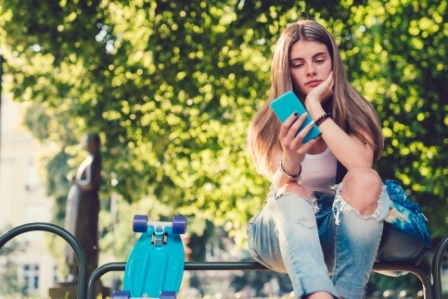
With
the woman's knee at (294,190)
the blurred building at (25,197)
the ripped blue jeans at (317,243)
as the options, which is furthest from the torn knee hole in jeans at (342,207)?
the blurred building at (25,197)

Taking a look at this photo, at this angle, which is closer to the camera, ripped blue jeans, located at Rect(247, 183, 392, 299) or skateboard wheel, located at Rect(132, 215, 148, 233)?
ripped blue jeans, located at Rect(247, 183, 392, 299)

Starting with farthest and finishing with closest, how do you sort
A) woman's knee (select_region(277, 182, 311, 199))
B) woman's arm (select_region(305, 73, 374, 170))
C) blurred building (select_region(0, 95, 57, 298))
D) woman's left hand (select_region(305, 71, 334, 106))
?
blurred building (select_region(0, 95, 57, 298))
woman's left hand (select_region(305, 71, 334, 106))
woman's arm (select_region(305, 73, 374, 170))
woman's knee (select_region(277, 182, 311, 199))

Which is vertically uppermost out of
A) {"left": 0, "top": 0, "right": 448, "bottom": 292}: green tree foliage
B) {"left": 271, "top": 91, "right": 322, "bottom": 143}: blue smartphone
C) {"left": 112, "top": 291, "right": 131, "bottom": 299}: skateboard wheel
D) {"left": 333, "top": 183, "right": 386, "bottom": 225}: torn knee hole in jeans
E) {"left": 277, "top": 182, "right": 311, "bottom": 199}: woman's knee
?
{"left": 0, "top": 0, "right": 448, "bottom": 292}: green tree foliage

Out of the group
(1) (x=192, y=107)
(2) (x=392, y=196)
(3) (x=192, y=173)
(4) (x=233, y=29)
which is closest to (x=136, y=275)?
(2) (x=392, y=196)

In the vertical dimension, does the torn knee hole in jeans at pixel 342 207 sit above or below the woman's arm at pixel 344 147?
below

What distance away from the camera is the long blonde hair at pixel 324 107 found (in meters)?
2.93

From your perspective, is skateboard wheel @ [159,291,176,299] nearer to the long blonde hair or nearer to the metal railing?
the metal railing

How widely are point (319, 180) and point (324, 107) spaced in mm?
333

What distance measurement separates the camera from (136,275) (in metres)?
2.72

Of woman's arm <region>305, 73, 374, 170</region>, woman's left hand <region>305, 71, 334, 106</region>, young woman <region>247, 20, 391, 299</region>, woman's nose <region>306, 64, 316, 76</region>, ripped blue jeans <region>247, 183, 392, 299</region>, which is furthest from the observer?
woman's nose <region>306, 64, 316, 76</region>

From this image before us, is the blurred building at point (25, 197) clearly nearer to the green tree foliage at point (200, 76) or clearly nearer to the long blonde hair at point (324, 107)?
the green tree foliage at point (200, 76)

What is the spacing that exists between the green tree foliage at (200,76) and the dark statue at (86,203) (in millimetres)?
454

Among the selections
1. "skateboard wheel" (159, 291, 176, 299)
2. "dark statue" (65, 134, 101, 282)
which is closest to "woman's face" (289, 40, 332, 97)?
"skateboard wheel" (159, 291, 176, 299)

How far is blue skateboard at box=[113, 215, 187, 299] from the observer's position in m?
2.71
